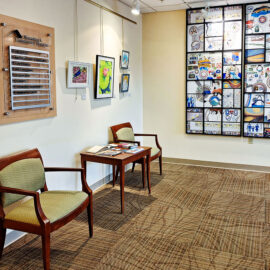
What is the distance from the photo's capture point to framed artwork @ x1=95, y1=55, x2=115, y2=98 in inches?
172

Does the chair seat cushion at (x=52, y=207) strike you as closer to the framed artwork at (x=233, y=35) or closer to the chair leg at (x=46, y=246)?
the chair leg at (x=46, y=246)

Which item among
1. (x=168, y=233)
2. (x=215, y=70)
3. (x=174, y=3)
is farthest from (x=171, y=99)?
(x=168, y=233)

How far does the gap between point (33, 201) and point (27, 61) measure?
1.33m

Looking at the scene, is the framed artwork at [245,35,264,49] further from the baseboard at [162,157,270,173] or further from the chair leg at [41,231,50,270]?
the chair leg at [41,231,50,270]

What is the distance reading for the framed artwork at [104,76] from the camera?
4.36 metres

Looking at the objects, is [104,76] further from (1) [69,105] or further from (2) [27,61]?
(2) [27,61]

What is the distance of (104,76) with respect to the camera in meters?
4.51

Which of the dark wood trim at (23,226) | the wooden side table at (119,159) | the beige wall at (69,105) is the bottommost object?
the dark wood trim at (23,226)

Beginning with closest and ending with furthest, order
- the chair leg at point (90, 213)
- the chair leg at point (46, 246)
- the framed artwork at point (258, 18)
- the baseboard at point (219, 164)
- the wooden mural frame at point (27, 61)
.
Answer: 1. the chair leg at point (46, 246)
2. the wooden mural frame at point (27, 61)
3. the chair leg at point (90, 213)
4. the framed artwork at point (258, 18)
5. the baseboard at point (219, 164)

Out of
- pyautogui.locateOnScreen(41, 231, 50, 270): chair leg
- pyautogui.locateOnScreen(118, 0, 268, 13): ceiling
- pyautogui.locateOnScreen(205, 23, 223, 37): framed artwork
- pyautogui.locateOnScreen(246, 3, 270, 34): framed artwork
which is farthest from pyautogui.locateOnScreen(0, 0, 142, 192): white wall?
pyautogui.locateOnScreen(246, 3, 270, 34): framed artwork

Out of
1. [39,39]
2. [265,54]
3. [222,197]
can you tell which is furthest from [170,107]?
[39,39]

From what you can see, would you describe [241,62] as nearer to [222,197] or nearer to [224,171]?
[224,171]

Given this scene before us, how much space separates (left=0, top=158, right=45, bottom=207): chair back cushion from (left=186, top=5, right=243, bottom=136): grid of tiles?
3404mm

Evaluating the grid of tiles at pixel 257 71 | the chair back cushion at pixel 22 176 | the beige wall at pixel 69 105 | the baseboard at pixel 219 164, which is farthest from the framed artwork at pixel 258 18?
the chair back cushion at pixel 22 176
